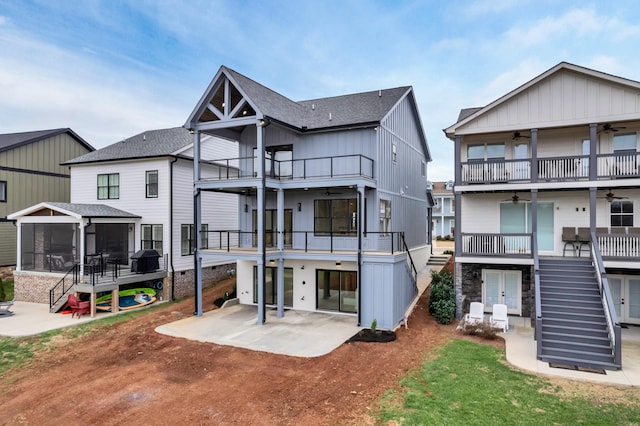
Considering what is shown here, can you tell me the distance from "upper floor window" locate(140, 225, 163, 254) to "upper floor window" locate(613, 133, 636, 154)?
71.3 feet

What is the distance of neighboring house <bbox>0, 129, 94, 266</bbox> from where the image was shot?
922 inches

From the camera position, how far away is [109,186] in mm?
21656

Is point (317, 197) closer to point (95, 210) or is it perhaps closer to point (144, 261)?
point (144, 261)

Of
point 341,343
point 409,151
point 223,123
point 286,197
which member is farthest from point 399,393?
point 409,151

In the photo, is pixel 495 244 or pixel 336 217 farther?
pixel 336 217

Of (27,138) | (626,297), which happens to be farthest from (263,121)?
(27,138)

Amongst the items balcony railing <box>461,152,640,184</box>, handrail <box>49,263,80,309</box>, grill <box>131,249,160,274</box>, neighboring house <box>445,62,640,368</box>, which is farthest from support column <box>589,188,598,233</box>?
handrail <box>49,263,80,309</box>

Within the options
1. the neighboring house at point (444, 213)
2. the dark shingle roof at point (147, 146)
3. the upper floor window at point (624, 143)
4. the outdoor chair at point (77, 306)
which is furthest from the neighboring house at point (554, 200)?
the neighboring house at point (444, 213)

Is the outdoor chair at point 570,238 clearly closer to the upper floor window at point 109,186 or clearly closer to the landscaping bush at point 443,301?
the landscaping bush at point 443,301

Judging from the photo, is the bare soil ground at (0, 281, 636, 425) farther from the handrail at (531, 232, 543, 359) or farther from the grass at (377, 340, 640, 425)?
the handrail at (531, 232, 543, 359)

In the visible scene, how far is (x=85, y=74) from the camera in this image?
84.0ft

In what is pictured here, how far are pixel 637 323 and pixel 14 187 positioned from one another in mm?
34411

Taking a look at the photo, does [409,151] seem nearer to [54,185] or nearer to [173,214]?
[173,214]

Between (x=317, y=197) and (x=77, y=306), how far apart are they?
12031 millimetres
